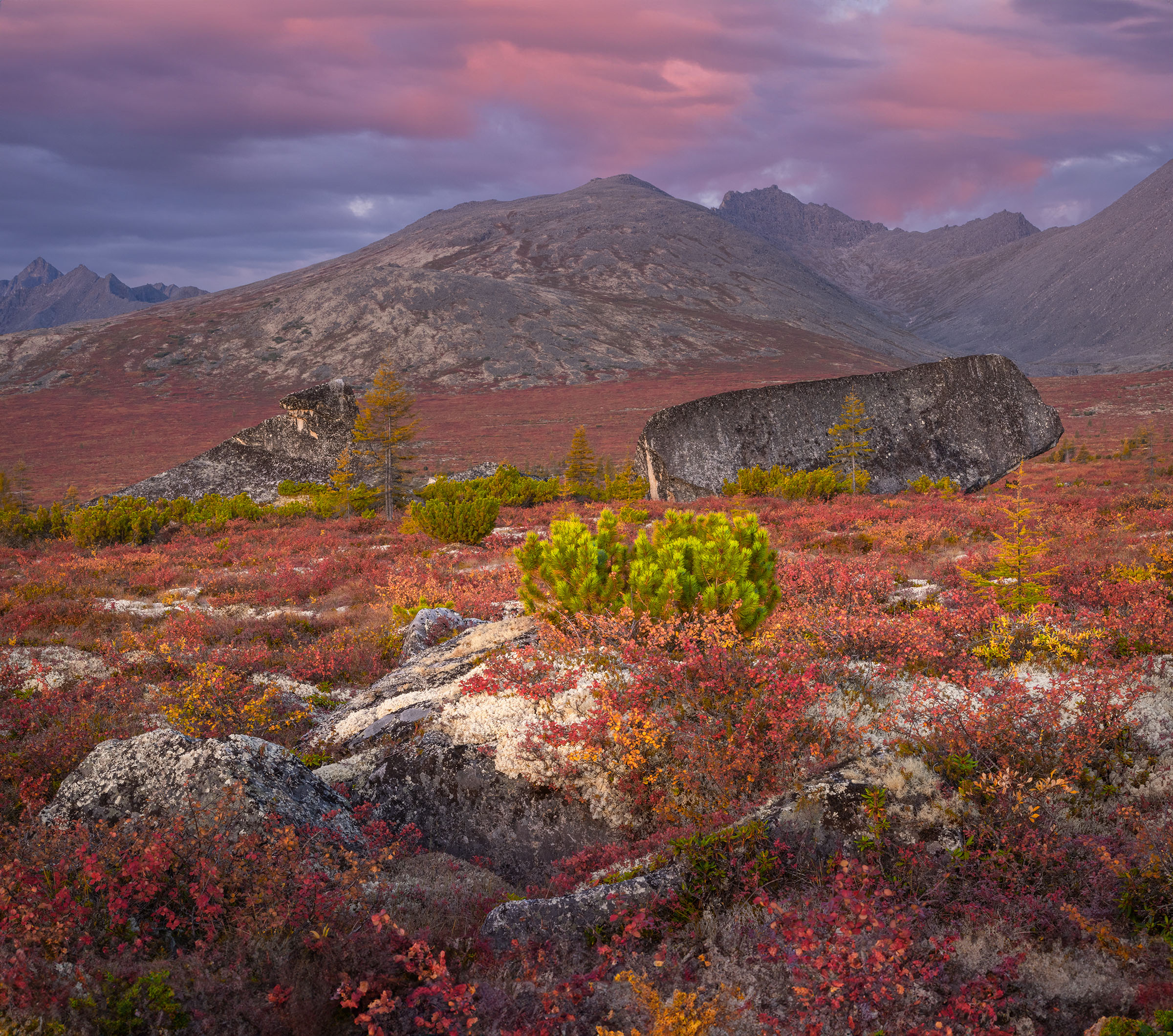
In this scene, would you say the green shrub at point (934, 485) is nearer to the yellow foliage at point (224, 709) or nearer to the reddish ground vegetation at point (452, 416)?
the yellow foliage at point (224, 709)

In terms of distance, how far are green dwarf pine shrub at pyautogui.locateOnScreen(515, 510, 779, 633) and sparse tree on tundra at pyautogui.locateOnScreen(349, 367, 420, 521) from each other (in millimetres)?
24426

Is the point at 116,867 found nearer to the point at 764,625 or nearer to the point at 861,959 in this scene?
the point at 861,959

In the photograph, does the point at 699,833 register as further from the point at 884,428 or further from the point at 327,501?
the point at 884,428

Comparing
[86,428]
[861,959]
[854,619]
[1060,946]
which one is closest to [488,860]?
[861,959]

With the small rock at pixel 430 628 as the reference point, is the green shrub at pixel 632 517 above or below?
above

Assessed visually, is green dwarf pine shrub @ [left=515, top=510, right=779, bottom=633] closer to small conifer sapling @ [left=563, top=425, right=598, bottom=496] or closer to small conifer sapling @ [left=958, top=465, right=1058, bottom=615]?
small conifer sapling @ [left=958, top=465, right=1058, bottom=615]

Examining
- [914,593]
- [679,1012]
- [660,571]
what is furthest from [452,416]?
[679,1012]

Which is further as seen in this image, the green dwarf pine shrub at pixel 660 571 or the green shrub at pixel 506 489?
the green shrub at pixel 506 489

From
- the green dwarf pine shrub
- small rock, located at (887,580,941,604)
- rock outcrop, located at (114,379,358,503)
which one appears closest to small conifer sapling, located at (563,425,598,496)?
rock outcrop, located at (114,379,358,503)

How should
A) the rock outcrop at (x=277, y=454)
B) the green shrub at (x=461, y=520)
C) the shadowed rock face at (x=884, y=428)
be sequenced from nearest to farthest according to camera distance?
the green shrub at (x=461, y=520) → the shadowed rock face at (x=884, y=428) → the rock outcrop at (x=277, y=454)

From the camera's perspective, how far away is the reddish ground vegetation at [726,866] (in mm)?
3379

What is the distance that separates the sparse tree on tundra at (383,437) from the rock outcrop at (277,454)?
183 centimetres

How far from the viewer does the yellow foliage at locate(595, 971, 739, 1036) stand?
3164 mm

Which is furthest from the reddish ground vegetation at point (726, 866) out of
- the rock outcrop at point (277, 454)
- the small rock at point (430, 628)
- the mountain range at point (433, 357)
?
the mountain range at point (433, 357)
